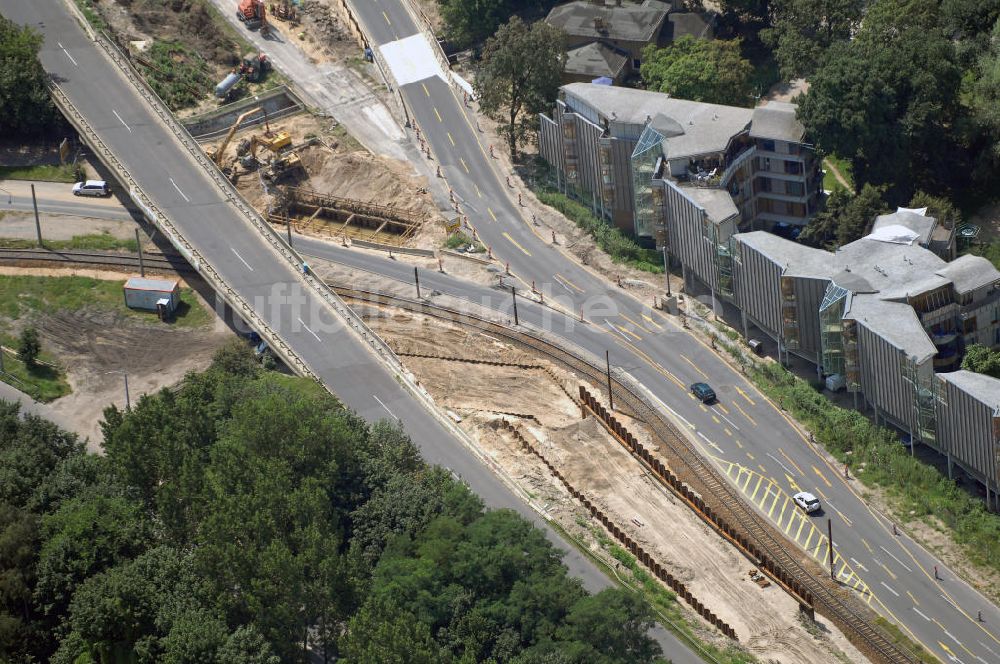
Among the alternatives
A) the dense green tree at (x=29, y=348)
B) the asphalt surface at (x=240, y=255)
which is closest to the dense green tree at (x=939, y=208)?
the asphalt surface at (x=240, y=255)

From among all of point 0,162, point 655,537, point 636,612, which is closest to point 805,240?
point 655,537

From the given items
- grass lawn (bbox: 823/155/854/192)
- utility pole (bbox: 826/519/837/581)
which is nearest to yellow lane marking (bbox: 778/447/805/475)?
utility pole (bbox: 826/519/837/581)

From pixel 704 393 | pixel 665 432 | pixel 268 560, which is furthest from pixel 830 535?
pixel 268 560

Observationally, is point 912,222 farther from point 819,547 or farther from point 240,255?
point 240,255

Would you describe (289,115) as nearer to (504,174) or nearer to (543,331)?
(504,174)

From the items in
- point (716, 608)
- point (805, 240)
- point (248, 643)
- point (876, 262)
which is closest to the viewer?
point (248, 643)

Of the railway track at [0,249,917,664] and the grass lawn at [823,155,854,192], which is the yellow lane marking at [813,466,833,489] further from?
the grass lawn at [823,155,854,192]

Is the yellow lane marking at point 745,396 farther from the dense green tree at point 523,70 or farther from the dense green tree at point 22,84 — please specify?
the dense green tree at point 22,84
